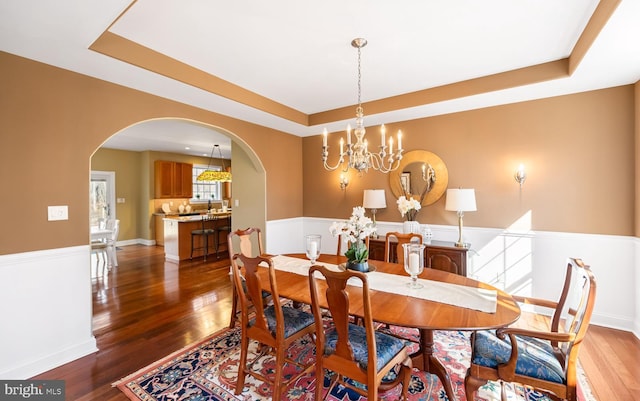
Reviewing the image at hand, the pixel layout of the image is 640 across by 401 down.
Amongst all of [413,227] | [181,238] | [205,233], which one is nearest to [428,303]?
[413,227]

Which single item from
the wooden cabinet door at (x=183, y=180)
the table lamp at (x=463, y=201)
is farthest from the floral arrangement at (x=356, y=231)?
the wooden cabinet door at (x=183, y=180)

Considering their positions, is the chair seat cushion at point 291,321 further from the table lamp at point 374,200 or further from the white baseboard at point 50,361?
the table lamp at point 374,200

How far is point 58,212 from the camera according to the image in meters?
2.49

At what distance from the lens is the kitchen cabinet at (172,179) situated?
7812 mm

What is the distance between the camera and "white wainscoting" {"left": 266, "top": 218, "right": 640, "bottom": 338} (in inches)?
118

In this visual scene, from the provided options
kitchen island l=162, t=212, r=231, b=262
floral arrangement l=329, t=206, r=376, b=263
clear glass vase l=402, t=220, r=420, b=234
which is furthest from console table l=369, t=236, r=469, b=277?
kitchen island l=162, t=212, r=231, b=262

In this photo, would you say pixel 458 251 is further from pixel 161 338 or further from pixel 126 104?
pixel 126 104

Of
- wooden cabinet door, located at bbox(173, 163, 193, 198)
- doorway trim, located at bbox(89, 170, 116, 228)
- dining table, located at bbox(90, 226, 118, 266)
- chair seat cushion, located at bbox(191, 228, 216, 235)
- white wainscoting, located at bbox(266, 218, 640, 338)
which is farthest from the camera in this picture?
wooden cabinet door, located at bbox(173, 163, 193, 198)

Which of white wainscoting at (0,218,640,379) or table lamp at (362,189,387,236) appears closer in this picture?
white wainscoting at (0,218,640,379)

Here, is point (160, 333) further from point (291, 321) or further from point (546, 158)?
point (546, 158)

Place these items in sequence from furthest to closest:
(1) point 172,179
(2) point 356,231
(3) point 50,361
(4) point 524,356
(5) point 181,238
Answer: (1) point 172,179
(5) point 181,238
(3) point 50,361
(2) point 356,231
(4) point 524,356

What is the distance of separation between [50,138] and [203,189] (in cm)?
714

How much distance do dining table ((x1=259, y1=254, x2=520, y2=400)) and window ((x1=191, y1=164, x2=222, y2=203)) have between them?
24.8 ft

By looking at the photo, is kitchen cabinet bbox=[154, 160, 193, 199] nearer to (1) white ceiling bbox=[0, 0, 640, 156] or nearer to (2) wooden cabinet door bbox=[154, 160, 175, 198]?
(2) wooden cabinet door bbox=[154, 160, 175, 198]
